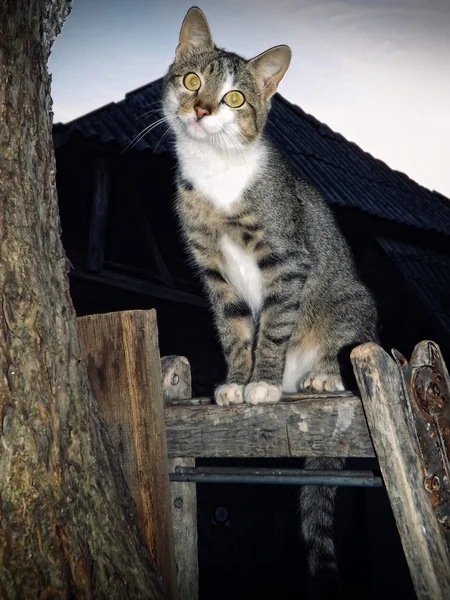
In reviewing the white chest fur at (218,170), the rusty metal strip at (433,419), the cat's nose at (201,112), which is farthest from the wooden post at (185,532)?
the cat's nose at (201,112)

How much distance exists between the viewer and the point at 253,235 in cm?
351

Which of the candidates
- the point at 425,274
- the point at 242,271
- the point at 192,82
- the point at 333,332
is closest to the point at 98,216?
the point at 192,82

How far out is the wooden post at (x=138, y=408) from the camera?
7.54 feet

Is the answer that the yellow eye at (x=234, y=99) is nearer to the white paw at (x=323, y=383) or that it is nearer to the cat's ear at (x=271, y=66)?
the cat's ear at (x=271, y=66)

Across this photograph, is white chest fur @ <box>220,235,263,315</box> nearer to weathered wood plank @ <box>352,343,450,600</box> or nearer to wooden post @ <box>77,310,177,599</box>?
wooden post @ <box>77,310,177,599</box>

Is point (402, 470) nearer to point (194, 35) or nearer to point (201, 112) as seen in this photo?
point (201, 112)

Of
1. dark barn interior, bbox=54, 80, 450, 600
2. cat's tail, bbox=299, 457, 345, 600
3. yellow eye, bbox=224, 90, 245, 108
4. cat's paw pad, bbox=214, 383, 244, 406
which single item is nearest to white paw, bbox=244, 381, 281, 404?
cat's paw pad, bbox=214, 383, 244, 406

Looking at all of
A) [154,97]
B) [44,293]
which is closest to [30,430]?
[44,293]

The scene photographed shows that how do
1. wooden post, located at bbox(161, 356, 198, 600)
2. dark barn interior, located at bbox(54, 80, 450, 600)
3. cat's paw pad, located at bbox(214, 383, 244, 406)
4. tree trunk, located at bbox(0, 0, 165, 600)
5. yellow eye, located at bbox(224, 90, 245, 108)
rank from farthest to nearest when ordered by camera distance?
dark barn interior, located at bbox(54, 80, 450, 600) → yellow eye, located at bbox(224, 90, 245, 108) → cat's paw pad, located at bbox(214, 383, 244, 406) → wooden post, located at bbox(161, 356, 198, 600) → tree trunk, located at bbox(0, 0, 165, 600)

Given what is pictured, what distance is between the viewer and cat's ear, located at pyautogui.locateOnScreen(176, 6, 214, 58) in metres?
3.92

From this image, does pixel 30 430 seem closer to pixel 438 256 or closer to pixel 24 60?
pixel 24 60

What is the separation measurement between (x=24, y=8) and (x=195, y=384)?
284 inches

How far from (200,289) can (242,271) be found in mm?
5565

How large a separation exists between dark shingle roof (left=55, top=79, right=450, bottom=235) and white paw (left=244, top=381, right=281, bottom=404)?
15.6ft
